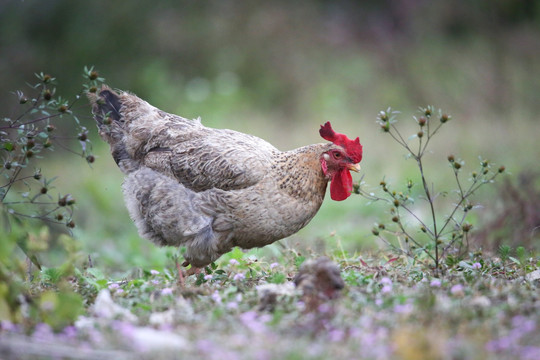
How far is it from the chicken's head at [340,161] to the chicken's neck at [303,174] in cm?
6

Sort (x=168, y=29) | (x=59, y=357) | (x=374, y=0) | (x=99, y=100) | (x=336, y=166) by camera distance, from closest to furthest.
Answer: (x=59, y=357), (x=99, y=100), (x=336, y=166), (x=168, y=29), (x=374, y=0)

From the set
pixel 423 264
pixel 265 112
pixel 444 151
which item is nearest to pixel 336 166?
pixel 423 264

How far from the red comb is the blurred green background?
468 centimetres

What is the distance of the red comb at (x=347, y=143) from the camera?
5000 mm

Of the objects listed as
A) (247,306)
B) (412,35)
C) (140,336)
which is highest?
(412,35)

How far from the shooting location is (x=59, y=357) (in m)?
2.90

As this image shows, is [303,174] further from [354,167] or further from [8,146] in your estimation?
[8,146]

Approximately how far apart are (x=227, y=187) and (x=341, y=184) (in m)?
0.87

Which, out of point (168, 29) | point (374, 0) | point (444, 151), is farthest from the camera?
point (374, 0)

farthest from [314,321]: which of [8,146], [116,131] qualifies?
[116,131]

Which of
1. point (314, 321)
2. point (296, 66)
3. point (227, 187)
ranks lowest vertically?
point (314, 321)

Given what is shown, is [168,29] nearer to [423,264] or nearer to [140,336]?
[423,264]

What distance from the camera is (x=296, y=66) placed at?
48.2ft

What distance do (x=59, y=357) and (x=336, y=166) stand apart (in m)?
2.73
